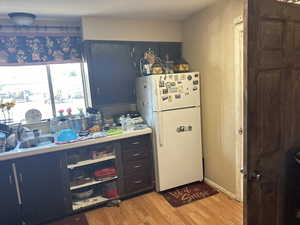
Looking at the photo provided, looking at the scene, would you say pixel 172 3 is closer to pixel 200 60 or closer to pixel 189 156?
pixel 200 60

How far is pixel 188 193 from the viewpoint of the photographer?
2.85 metres

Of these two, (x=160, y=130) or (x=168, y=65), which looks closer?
(x=160, y=130)

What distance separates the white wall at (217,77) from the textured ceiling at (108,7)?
226 millimetres

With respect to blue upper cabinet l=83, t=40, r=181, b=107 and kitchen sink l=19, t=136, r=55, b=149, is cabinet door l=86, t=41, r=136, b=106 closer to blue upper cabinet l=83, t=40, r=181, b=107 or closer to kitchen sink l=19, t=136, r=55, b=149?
blue upper cabinet l=83, t=40, r=181, b=107

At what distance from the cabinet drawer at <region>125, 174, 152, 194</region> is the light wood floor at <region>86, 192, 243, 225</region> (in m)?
0.15

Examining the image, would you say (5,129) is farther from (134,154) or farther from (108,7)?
(108,7)

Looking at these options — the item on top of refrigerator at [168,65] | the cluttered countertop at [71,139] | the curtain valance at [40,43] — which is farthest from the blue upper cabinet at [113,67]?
the cluttered countertop at [71,139]

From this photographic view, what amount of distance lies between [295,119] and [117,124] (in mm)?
2126

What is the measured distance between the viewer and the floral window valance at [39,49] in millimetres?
2631

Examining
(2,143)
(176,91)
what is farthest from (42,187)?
(176,91)

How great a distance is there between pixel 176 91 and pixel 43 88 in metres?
1.80

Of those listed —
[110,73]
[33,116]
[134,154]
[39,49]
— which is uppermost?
[39,49]

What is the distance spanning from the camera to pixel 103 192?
9.13 feet

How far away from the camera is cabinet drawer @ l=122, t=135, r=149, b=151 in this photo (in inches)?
107
